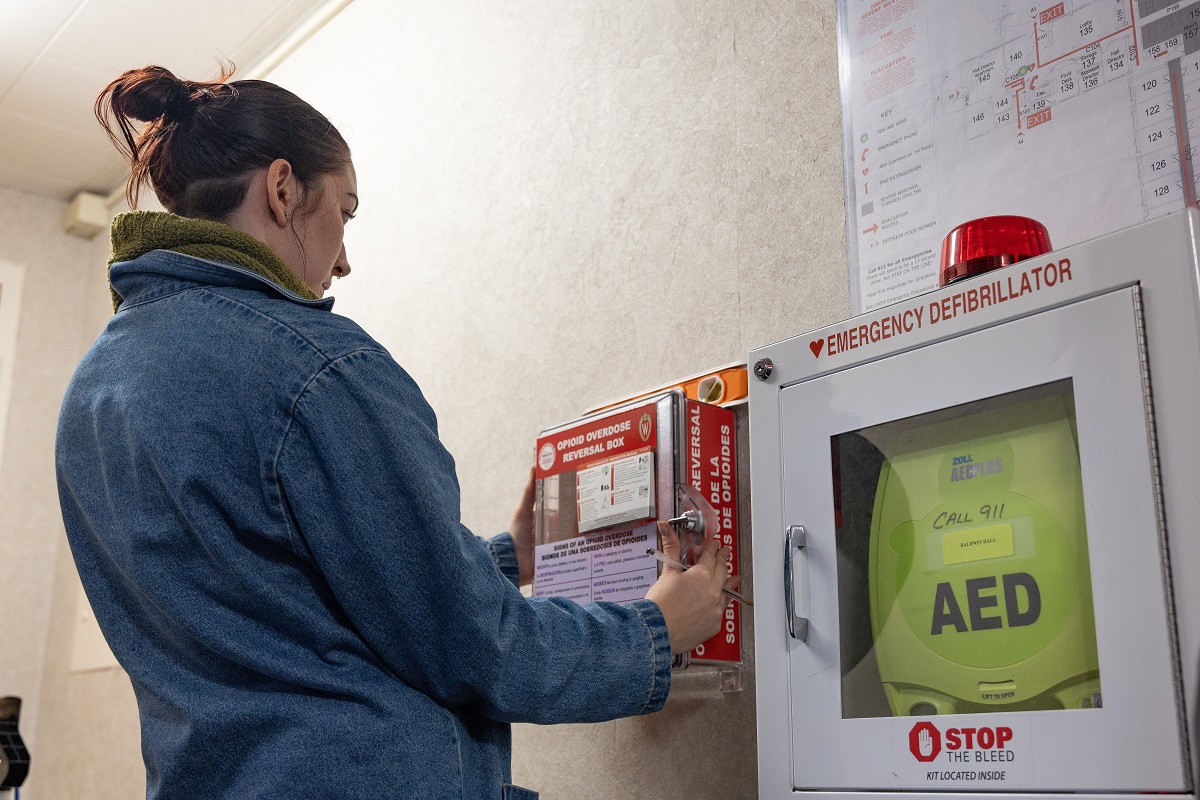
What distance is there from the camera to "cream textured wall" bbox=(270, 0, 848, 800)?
1.50 metres

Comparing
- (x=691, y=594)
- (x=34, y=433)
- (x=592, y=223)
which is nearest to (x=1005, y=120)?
(x=691, y=594)

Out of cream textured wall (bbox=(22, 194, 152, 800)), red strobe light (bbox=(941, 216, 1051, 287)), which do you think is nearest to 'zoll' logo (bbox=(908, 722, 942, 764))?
red strobe light (bbox=(941, 216, 1051, 287))

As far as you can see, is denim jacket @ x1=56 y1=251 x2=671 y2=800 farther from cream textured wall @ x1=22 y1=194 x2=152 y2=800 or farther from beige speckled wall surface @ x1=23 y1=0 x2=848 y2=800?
cream textured wall @ x1=22 y1=194 x2=152 y2=800

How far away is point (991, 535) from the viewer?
0.94m

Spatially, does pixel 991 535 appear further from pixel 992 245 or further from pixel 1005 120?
pixel 1005 120

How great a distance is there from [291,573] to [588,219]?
1013 millimetres

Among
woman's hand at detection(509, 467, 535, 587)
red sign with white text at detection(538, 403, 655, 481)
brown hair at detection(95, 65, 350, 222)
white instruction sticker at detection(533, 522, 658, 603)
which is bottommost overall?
white instruction sticker at detection(533, 522, 658, 603)

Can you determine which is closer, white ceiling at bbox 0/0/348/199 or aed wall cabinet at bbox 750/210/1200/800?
aed wall cabinet at bbox 750/210/1200/800

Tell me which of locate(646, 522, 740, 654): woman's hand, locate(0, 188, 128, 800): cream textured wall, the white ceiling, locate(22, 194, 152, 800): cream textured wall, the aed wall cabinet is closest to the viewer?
the aed wall cabinet

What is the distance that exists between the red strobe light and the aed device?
44 cm

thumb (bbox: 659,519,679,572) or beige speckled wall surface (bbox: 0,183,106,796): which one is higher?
beige speckled wall surface (bbox: 0,183,106,796)

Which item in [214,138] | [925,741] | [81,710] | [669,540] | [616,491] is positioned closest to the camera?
[925,741]

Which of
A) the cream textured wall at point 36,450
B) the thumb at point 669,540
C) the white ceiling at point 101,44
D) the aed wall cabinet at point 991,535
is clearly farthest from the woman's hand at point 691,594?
the cream textured wall at point 36,450

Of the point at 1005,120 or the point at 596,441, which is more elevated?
the point at 1005,120
